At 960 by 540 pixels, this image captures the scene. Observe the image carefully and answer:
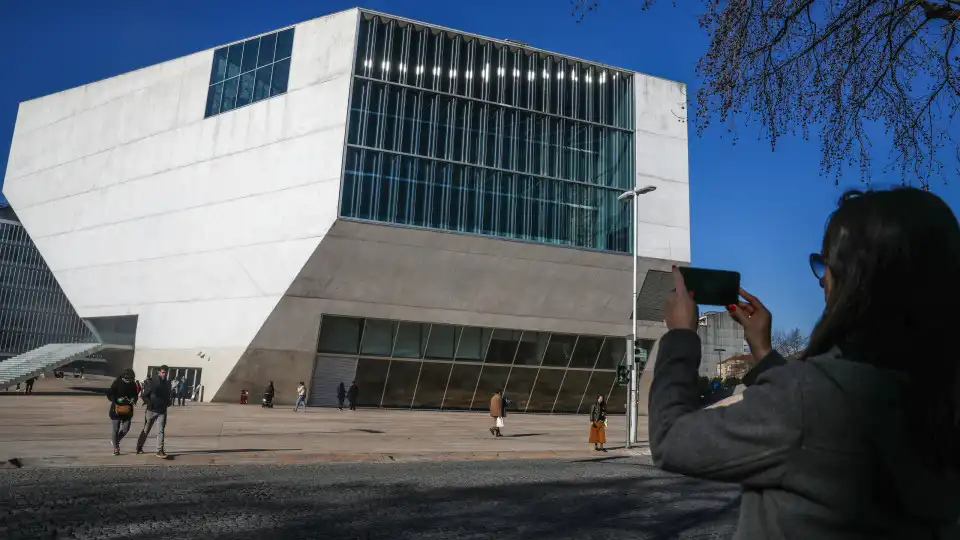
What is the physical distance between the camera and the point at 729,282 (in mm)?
1906

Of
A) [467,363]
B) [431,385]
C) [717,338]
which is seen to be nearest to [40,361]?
[431,385]

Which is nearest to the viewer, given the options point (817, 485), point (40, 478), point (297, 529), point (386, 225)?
point (817, 485)

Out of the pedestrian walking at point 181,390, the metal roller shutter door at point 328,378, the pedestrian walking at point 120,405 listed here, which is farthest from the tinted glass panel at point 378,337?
the pedestrian walking at point 120,405

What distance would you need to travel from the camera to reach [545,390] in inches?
1553

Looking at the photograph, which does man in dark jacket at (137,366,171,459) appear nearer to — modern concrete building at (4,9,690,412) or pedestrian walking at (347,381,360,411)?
modern concrete building at (4,9,690,412)

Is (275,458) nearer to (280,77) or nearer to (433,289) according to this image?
(433,289)

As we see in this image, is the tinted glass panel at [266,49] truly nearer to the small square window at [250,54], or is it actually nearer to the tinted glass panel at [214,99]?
the small square window at [250,54]

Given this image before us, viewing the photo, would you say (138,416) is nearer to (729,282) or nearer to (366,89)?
(366,89)

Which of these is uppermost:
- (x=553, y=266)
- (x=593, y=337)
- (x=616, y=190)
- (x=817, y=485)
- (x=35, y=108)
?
(x=35, y=108)

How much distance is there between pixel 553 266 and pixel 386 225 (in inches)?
353

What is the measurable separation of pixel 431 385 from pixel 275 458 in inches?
921

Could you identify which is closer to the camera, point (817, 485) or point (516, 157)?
point (817, 485)

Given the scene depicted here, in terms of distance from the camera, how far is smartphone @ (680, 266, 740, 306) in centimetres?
185

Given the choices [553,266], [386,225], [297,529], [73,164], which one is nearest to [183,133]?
[73,164]
